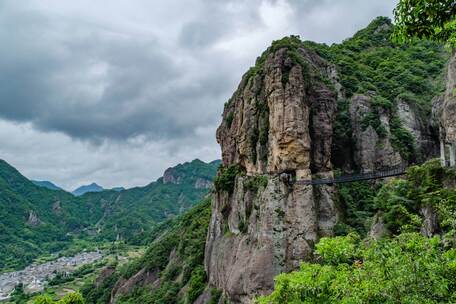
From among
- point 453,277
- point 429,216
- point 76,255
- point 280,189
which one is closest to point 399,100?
point 280,189

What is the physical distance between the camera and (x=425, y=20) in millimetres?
7582

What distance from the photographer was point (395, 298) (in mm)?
9383

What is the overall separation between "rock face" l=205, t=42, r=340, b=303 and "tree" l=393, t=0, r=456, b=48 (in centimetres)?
2565

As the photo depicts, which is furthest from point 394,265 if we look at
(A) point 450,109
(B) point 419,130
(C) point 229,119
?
(C) point 229,119

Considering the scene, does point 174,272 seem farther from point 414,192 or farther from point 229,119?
point 414,192

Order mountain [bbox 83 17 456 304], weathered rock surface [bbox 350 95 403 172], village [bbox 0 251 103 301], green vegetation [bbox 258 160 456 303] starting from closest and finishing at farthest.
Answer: green vegetation [bbox 258 160 456 303], mountain [bbox 83 17 456 304], weathered rock surface [bbox 350 95 403 172], village [bbox 0 251 103 301]

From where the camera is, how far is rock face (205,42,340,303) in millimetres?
32062

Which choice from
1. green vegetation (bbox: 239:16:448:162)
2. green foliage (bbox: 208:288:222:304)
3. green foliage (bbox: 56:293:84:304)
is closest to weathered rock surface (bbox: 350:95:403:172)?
green vegetation (bbox: 239:16:448:162)

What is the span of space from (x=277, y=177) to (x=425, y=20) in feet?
88.8

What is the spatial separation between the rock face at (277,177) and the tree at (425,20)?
2565 cm

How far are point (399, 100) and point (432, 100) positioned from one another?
4181 mm

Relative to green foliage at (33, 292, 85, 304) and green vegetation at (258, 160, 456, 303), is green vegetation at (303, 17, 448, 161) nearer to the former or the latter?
green vegetation at (258, 160, 456, 303)

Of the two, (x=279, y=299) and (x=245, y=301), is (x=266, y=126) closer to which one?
(x=245, y=301)

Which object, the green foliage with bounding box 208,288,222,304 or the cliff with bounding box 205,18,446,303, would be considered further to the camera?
the green foliage with bounding box 208,288,222,304
